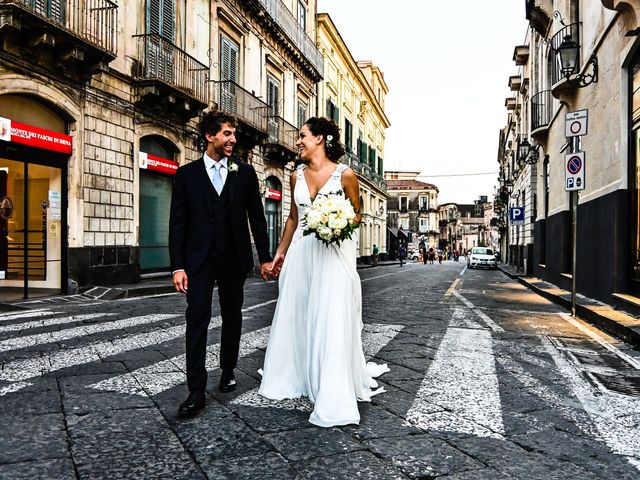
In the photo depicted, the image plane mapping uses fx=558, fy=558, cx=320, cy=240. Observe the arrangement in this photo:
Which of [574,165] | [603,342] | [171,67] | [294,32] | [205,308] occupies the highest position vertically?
[294,32]

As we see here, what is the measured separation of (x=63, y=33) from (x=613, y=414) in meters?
10.3

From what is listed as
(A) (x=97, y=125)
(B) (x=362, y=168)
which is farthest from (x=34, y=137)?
(B) (x=362, y=168)

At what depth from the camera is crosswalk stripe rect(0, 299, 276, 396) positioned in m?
4.02

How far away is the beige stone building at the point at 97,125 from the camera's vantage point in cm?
1006

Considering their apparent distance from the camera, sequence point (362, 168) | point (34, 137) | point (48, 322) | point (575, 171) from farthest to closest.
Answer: point (362, 168) < point (34, 137) < point (575, 171) < point (48, 322)

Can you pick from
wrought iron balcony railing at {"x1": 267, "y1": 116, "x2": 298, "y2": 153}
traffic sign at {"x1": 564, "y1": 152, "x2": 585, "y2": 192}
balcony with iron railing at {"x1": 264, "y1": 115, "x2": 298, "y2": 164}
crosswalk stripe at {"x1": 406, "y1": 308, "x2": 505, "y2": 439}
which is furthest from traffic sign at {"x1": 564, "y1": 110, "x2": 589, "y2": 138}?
wrought iron balcony railing at {"x1": 267, "y1": 116, "x2": 298, "y2": 153}

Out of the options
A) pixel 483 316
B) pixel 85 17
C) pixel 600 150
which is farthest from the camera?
pixel 85 17

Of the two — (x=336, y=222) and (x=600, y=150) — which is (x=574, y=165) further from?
(x=336, y=222)

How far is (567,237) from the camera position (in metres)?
14.1

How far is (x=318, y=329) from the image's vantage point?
3.27 metres

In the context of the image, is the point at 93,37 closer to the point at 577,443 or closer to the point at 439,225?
the point at 577,443

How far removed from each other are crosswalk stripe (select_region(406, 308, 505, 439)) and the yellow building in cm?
2403

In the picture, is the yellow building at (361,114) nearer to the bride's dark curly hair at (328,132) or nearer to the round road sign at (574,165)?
the round road sign at (574,165)

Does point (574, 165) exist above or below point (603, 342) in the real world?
above
